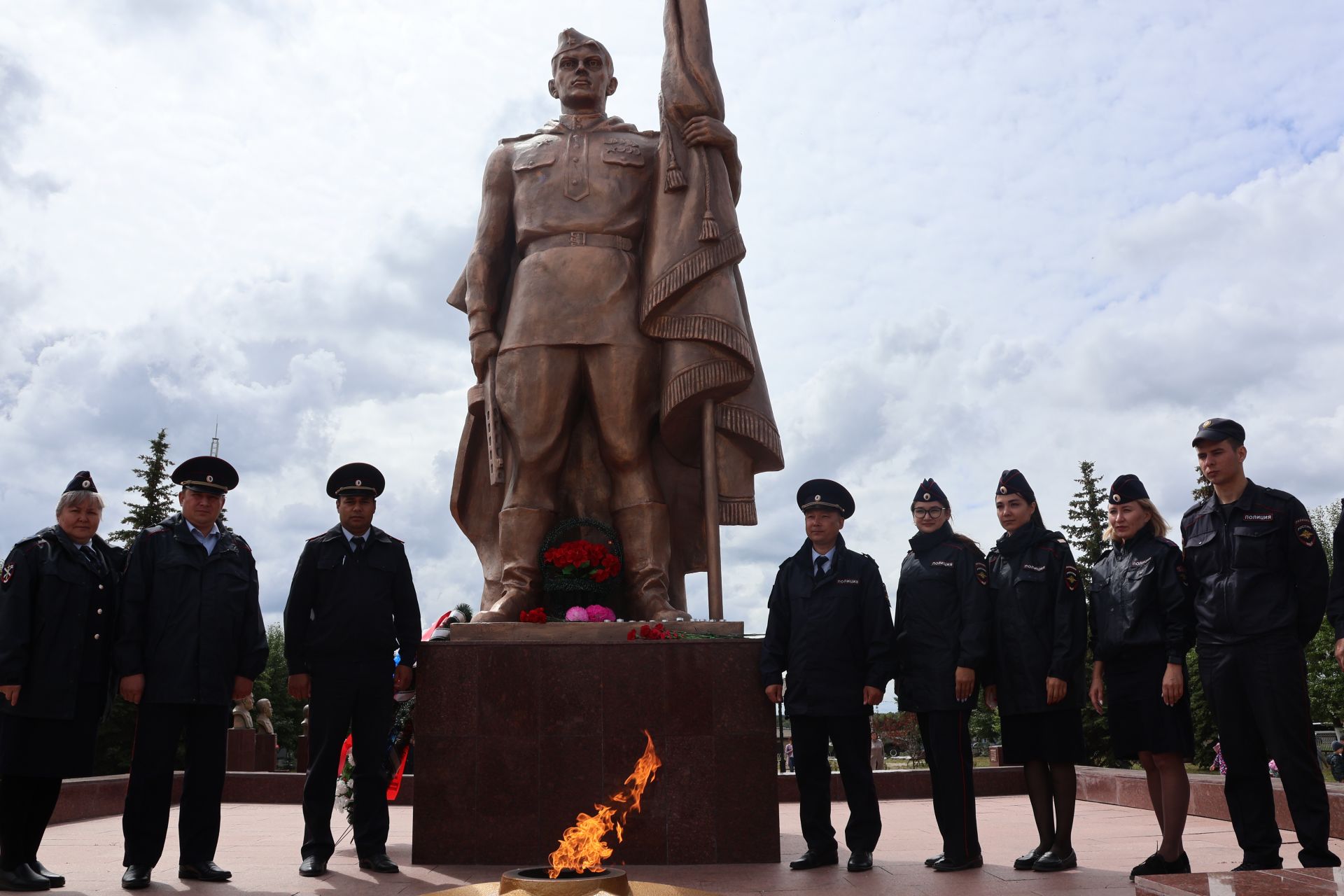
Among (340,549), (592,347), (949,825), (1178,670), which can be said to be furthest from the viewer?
(592,347)

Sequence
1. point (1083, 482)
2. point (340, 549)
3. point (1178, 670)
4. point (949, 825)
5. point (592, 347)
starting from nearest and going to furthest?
point (1178, 670)
point (949, 825)
point (340, 549)
point (592, 347)
point (1083, 482)

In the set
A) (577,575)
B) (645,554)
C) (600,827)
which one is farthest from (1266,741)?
(577,575)

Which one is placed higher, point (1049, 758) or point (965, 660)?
point (965, 660)

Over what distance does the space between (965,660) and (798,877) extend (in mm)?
1254

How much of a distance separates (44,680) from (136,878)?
913 mm

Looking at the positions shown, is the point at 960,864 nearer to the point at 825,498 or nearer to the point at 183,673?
the point at 825,498

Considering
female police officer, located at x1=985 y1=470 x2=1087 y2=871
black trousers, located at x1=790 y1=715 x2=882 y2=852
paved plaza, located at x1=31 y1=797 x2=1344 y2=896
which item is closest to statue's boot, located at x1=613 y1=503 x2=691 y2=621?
black trousers, located at x1=790 y1=715 x2=882 y2=852

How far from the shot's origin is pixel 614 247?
664cm

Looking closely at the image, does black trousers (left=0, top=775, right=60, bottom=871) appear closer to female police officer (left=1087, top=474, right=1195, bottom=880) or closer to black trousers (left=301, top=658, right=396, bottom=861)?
black trousers (left=301, top=658, right=396, bottom=861)

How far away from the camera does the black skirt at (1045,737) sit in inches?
206

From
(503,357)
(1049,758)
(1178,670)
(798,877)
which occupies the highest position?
(503,357)

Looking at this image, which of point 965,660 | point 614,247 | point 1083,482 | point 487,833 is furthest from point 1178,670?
point 1083,482

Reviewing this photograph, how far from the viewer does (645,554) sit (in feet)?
21.2

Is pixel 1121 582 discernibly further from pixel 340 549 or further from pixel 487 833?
pixel 340 549
